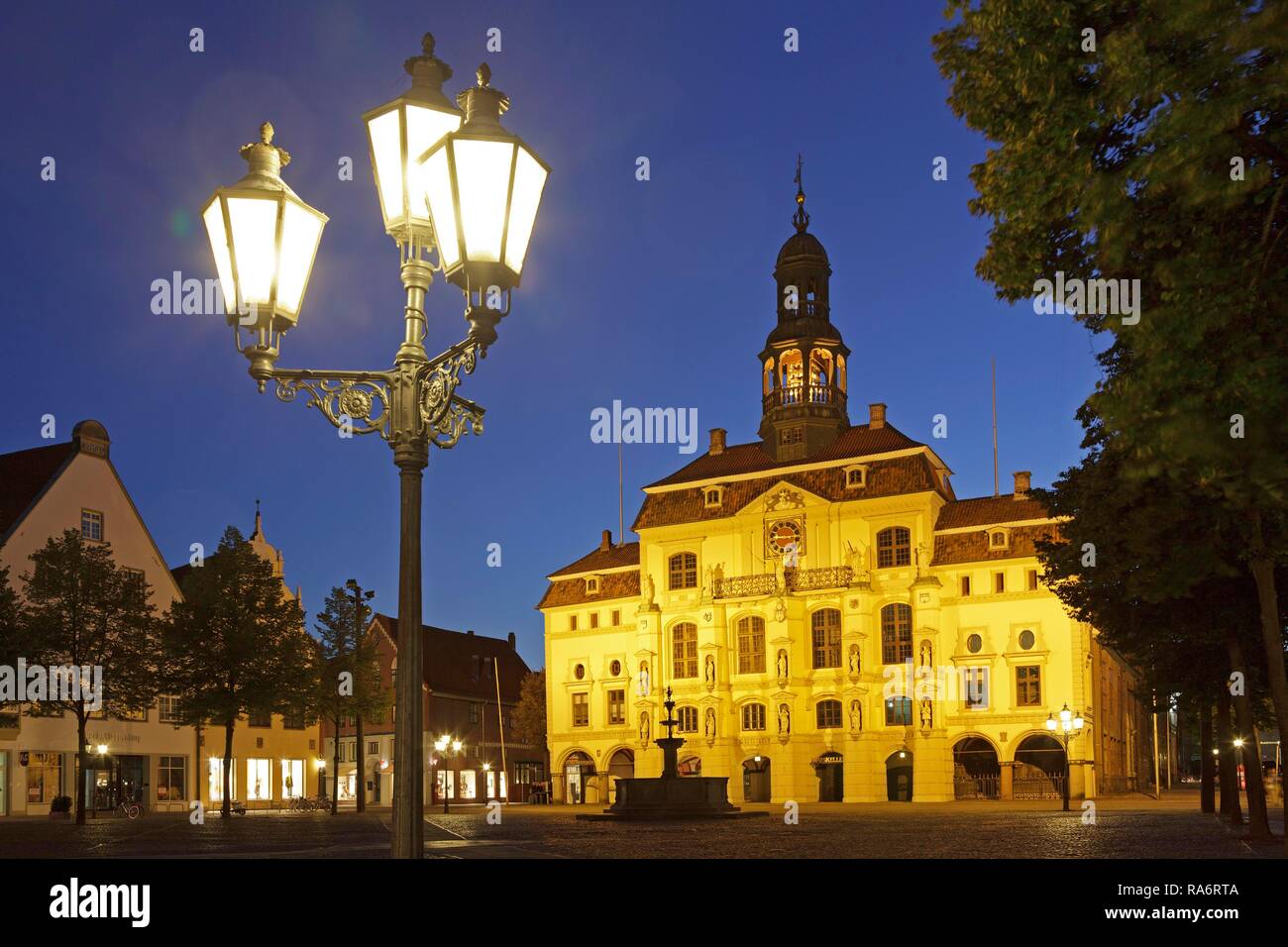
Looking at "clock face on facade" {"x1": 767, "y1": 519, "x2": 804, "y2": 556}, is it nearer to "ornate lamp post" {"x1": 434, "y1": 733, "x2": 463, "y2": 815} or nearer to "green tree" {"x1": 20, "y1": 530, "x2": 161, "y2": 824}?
"ornate lamp post" {"x1": 434, "y1": 733, "x2": 463, "y2": 815}

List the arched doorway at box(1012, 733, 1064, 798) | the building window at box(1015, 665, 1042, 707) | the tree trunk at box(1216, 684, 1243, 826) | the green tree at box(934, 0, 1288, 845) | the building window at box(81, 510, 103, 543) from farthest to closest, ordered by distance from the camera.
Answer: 1. the building window at box(1015, 665, 1042, 707)
2. the arched doorway at box(1012, 733, 1064, 798)
3. the building window at box(81, 510, 103, 543)
4. the tree trunk at box(1216, 684, 1243, 826)
5. the green tree at box(934, 0, 1288, 845)

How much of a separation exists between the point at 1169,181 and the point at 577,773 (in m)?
71.0

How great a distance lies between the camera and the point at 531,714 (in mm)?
86625

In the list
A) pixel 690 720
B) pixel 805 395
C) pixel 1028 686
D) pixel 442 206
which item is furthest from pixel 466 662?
pixel 442 206

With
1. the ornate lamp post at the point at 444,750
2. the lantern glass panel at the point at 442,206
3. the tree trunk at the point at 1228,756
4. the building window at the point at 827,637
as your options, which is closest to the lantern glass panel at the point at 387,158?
the lantern glass panel at the point at 442,206

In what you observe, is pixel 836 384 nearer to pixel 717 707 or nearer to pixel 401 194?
pixel 717 707

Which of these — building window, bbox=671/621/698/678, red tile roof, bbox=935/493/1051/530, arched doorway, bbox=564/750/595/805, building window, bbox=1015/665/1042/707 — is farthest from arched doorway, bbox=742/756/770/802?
red tile roof, bbox=935/493/1051/530

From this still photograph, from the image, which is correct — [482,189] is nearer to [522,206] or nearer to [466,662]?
[522,206]

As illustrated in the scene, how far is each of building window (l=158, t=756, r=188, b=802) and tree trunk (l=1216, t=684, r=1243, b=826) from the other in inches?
1883

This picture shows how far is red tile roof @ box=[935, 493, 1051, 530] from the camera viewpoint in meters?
64.6

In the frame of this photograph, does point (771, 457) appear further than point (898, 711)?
Yes

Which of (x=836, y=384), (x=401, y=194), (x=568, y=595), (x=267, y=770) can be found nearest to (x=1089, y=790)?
(x=836, y=384)

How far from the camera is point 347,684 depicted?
56562 mm
